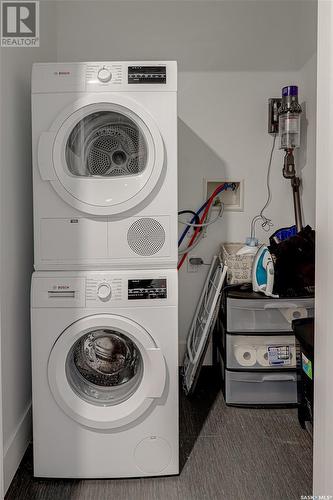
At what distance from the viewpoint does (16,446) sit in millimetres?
2055

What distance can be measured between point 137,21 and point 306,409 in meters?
2.50

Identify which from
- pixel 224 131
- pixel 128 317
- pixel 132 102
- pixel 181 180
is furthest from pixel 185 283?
pixel 132 102

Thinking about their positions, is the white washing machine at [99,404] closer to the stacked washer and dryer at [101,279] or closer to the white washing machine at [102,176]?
the stacked washer and dryer at [101,279]

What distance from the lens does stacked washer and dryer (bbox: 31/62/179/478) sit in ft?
6.54

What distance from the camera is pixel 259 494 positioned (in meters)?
1.88

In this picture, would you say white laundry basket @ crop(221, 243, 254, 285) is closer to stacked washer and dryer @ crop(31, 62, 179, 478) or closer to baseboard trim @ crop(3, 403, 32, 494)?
stacked washer and dryer @ crop(31, 62, 179, 478)

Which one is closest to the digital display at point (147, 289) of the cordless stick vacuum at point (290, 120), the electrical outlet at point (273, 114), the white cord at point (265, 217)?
the white cord at point (265, 217)

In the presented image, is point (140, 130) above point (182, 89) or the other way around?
the other way around

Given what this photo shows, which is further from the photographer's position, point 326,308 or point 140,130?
point 140,130

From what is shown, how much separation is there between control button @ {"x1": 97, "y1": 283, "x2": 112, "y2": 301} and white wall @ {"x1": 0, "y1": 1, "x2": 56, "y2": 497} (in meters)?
0.38

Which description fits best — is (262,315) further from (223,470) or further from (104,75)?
(104,75)

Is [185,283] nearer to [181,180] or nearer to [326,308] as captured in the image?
[181,180]

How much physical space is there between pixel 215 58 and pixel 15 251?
6.10ft

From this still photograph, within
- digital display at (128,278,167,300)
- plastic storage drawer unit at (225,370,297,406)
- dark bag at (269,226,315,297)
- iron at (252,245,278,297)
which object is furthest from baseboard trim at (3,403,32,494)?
dark bag at (269,226,315,297)
